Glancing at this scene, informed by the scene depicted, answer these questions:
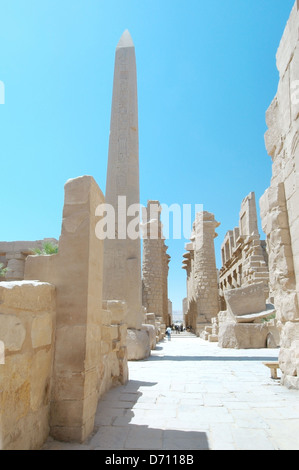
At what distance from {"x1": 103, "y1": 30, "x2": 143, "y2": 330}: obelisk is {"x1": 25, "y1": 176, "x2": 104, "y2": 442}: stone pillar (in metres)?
4.17

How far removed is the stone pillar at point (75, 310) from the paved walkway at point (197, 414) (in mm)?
190

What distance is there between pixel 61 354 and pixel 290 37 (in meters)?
4.53

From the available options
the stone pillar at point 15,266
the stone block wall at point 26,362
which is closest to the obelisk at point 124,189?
the stone block wall at point 26,362

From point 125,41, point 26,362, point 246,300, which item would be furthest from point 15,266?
point 26,362

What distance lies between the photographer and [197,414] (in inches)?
117

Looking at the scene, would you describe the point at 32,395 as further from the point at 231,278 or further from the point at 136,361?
the point at 231,278

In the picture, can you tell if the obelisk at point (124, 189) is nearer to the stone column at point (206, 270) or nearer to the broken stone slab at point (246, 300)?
the broken stone slab at point (246, 300)

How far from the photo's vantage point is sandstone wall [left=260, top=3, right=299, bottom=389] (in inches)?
151

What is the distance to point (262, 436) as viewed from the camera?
237 centimetres

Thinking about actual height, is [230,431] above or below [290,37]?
below

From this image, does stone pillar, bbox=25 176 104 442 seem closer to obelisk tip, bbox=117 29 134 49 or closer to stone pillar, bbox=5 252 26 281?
obelisk tip, bbox=117 29 134 49

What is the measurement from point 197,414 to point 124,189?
198 inches
